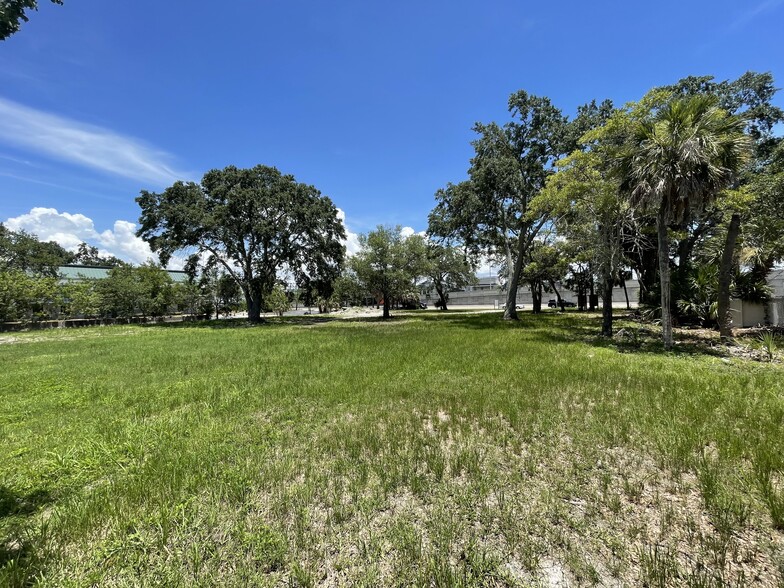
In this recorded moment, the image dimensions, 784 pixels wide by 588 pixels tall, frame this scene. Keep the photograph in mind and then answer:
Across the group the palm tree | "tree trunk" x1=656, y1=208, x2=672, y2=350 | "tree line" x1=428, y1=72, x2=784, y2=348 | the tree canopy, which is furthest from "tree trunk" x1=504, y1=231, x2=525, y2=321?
the tree canopy

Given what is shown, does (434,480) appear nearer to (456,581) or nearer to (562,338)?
(456,581)

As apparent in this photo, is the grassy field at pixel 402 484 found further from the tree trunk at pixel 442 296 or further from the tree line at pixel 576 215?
the tree trunk at pixel 442 296

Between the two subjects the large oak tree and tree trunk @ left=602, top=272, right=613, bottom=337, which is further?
the large oak tree

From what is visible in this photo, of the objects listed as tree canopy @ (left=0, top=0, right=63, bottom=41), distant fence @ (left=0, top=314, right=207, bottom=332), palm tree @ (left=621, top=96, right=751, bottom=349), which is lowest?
distant fence @ (left=0, top=314, right=207, bottom=332)

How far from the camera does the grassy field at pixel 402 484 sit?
2.45m

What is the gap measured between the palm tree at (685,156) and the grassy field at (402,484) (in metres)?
5.52

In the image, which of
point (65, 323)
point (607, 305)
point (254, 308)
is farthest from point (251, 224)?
point (607, 305)

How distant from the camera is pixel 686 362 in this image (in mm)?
8898

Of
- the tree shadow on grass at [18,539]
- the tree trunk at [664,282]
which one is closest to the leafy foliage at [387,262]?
the tree trunk at [664,282]

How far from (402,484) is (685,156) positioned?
11.8m

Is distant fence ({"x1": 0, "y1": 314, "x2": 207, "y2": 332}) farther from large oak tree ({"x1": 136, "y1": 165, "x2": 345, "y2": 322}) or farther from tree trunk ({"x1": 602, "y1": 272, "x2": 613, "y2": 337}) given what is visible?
tree trunk ({"x1": 602, "y1": 272, "x2": 613, "y2": 337})

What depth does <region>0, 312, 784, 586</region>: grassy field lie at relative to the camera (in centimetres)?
245

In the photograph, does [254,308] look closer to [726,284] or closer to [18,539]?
[18,539]

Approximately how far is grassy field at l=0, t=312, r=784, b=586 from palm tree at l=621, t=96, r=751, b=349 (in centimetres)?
552
